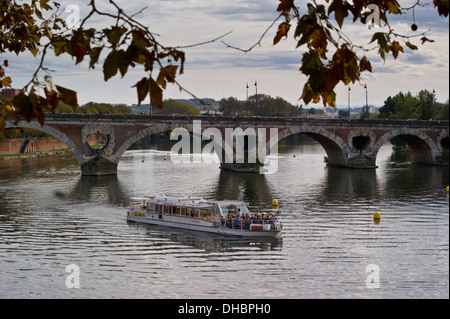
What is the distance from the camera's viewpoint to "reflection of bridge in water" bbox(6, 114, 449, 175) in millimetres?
56094

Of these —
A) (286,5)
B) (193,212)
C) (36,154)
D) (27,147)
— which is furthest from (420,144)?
(286,5)

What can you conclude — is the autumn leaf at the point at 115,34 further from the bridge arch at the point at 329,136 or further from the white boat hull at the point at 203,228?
the bridge arch at the point at 329,136

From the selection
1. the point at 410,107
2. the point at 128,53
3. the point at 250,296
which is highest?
the point at 410,107

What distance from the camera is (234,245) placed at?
92.2 feet

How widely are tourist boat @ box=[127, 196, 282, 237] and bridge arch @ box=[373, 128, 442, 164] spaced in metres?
33.9

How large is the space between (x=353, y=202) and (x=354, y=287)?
19.4 metres

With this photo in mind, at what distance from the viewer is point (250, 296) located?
19.5 m

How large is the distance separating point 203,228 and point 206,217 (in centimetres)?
68

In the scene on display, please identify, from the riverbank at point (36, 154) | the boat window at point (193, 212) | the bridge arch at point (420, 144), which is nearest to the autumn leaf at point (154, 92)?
the boat window at point (193, 212)

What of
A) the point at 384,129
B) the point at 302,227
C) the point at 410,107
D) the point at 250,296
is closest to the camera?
the point at 250,296

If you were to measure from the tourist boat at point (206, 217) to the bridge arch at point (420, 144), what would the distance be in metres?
33.9

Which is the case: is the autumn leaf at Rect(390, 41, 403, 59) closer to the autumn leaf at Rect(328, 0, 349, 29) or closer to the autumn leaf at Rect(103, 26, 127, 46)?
the autumn leaf at Rect(328, 0, 349, 29)
